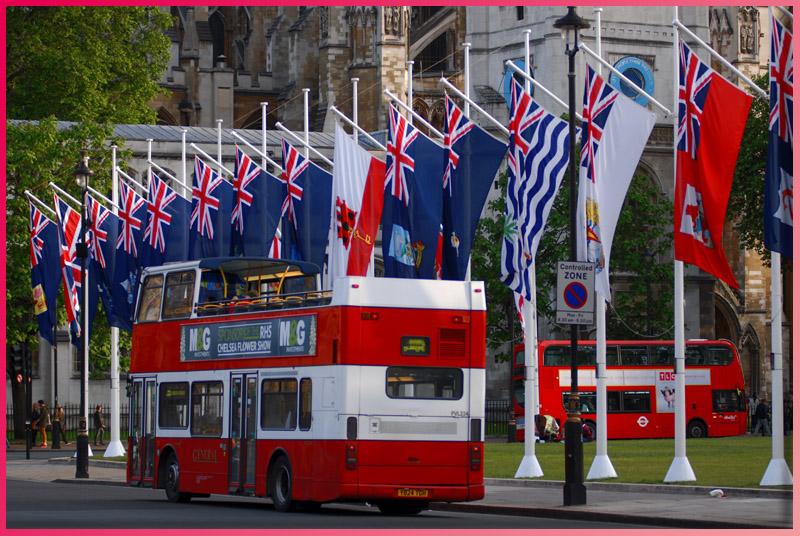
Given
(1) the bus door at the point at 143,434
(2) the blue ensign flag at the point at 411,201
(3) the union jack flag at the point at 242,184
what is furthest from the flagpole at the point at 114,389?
(2) the blue ensign flag at the point at 411,201

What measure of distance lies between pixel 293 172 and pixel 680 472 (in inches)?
512

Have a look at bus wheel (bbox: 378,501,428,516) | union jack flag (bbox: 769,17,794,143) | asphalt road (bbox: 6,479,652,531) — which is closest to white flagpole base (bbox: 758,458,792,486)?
asphalt road (bbox: 6,479,652,531)

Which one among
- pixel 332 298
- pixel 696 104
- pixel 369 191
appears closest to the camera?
pixel 332 298

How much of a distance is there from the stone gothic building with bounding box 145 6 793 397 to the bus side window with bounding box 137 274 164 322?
3061cm

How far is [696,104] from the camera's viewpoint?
2356cm

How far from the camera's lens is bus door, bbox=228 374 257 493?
23438 millimetres

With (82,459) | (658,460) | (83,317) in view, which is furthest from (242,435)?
(83,317)

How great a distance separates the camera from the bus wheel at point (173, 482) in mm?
25625

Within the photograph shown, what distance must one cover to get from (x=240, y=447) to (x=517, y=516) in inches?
182

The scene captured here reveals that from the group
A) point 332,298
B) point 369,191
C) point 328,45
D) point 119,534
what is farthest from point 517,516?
point 328,45

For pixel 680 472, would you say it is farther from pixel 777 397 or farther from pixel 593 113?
pixel 593 113

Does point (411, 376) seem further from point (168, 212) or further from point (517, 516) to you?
point (168, 212)

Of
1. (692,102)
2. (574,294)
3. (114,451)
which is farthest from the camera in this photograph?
(114,451)

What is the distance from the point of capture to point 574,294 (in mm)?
22734
